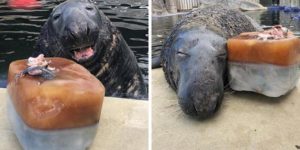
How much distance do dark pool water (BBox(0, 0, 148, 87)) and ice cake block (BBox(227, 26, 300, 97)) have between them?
780mm

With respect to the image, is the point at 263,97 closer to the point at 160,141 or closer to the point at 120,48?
the point at 160,141

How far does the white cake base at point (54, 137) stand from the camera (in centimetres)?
114

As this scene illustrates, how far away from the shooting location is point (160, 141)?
138cm

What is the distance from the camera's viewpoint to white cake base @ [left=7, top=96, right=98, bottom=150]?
114 centimetres

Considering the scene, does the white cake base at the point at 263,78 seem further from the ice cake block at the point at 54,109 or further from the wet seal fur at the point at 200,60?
the ice cake block at the point at 54,109

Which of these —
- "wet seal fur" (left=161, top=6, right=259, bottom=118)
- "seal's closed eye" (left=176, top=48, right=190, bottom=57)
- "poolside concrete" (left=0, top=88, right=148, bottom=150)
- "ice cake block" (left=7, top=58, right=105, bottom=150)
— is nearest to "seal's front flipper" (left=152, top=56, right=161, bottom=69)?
"wet seal fur" (left=161, top=6, right=259, bottom=118)

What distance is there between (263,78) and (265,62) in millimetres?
74

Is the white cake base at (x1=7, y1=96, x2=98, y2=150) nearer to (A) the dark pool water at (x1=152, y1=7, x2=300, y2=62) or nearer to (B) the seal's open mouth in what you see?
(B) the seal's open mouth

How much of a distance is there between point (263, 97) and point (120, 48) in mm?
973

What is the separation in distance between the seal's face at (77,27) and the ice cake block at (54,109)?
44 centimetres

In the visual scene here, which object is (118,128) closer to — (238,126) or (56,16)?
(238,126)

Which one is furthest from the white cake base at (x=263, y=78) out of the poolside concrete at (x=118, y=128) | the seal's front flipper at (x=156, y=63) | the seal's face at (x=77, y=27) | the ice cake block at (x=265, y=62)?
the seal's front flipper at (x=156, y=63)

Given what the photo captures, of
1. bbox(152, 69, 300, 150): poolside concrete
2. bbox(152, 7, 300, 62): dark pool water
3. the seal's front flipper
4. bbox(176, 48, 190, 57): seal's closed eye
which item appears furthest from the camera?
bbox(152, 7, 300, 62): dark pool water

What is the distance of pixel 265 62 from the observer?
1366 millimetres
